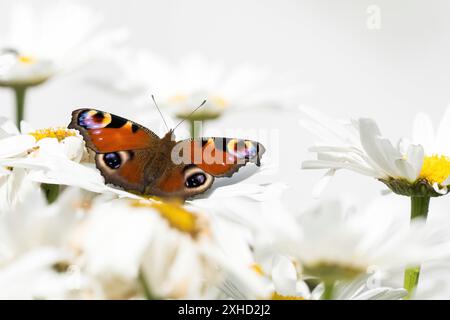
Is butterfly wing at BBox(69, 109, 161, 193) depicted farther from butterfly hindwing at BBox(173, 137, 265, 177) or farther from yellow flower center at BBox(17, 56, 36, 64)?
yellow flower center at BBox(17, 56, 36, 64)

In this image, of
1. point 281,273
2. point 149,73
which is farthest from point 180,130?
point 149,73

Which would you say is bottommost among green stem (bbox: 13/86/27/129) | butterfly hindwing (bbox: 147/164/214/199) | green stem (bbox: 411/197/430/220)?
green stem (bbox: 411/197/430/220)

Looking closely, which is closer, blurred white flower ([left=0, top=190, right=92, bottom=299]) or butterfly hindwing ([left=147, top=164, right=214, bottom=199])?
blurred white flower ([left=0, top=190, right=92, bottom=299])

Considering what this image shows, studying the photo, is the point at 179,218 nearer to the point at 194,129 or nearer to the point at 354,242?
the point at 354,242

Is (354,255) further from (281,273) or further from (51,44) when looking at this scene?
(51,44)

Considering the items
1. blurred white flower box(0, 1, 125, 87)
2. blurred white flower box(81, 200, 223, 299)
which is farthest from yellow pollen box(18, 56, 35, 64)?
blurred white flower box(81, 200, 223, 299)

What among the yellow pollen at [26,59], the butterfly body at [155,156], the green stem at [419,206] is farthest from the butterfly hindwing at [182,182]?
the yellow pollen at [26,59]
